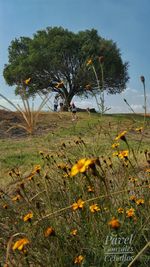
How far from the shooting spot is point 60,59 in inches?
1168

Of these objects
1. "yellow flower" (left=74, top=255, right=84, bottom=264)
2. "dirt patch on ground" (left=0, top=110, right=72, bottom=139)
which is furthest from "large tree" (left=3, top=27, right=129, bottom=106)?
"yellow flower" (left=74, top=255, right=84, bottom=264)

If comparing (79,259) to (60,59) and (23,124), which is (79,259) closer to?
(23,124)

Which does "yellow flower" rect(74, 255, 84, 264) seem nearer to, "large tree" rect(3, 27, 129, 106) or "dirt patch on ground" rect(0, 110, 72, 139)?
"dirt patch on ground" rect(0, 110, 72, 139)

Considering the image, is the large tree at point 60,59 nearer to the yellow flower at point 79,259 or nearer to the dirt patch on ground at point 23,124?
the dirt patch on ground at point 23,124

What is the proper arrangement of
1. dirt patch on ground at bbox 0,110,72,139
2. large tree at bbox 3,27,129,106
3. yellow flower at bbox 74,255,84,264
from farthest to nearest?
large tree at bbox 3,27,129,106 < dirt patch on ground at bbox 0,110,72,139 < yellow flower at bbox 74,255,84,264

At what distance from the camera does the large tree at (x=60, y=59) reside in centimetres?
2941

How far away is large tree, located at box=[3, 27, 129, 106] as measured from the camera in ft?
96.5

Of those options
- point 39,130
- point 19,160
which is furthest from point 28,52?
point 19,160

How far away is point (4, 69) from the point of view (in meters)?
32.9

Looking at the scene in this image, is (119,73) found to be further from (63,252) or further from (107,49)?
(63,252)

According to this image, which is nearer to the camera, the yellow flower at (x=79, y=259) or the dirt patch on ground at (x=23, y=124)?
the yellow flower at (x=79, y=259)

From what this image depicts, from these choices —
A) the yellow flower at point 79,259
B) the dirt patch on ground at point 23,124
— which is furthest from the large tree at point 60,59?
the yellow flower at point 79,259

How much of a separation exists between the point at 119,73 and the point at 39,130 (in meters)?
18.5

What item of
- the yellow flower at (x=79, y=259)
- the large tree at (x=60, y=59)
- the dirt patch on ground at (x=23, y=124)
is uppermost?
the large tree at (x=60, y=59)
